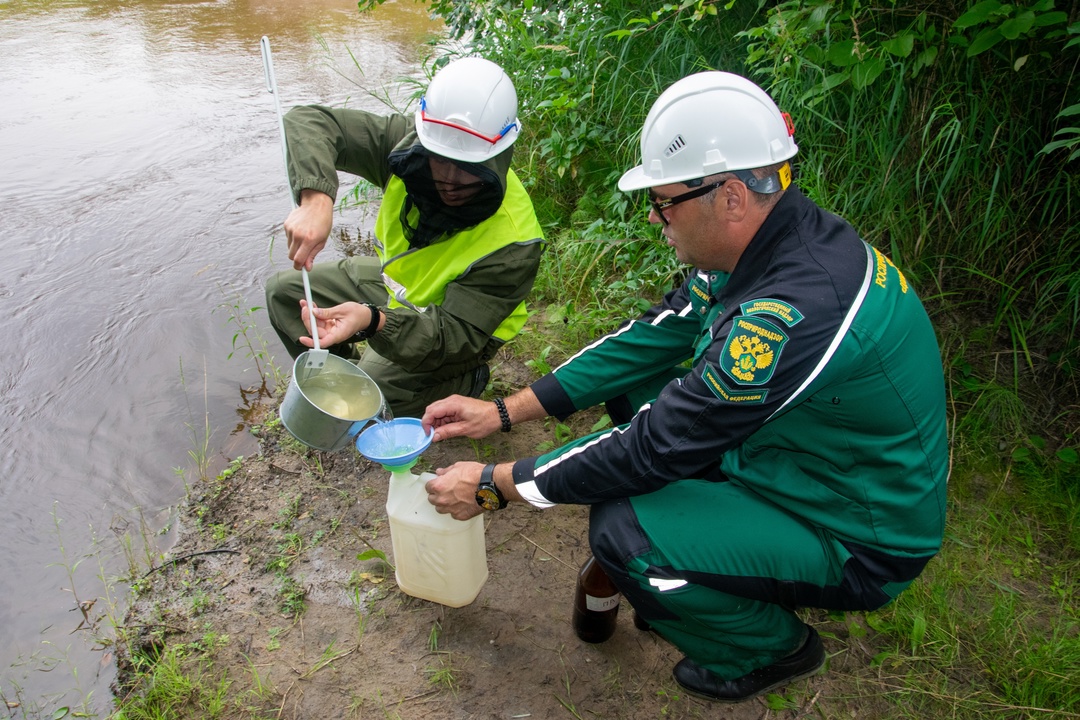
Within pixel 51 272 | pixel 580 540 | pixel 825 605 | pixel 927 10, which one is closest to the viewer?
pixel 825 605

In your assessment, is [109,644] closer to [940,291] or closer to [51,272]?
[51,272]

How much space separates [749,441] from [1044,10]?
178 cm

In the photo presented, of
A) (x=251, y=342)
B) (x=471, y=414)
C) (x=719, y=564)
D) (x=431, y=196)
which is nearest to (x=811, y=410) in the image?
(x=719, y=564)

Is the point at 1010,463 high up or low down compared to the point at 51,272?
up

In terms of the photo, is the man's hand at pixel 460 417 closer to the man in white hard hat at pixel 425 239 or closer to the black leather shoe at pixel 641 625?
the man in white hard hat at pixel 425 239

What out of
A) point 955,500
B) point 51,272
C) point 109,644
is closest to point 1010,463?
point 955,500

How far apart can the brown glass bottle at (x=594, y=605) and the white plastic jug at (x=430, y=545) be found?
1.15 feet

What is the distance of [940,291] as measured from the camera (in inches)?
122

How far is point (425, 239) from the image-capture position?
2957 millimetres

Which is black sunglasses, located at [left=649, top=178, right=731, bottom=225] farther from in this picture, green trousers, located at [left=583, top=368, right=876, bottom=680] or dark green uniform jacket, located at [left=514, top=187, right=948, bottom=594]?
green trousers, located at [left=583, top=368, right=876, bottom=680]

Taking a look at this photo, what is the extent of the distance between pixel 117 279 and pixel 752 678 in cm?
418

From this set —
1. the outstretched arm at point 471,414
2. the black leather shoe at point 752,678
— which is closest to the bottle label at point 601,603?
the black leather shoe at point 752,678

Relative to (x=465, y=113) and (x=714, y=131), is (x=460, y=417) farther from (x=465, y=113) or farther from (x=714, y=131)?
(x=714, y=131)

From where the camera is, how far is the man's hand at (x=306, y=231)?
248 cm
